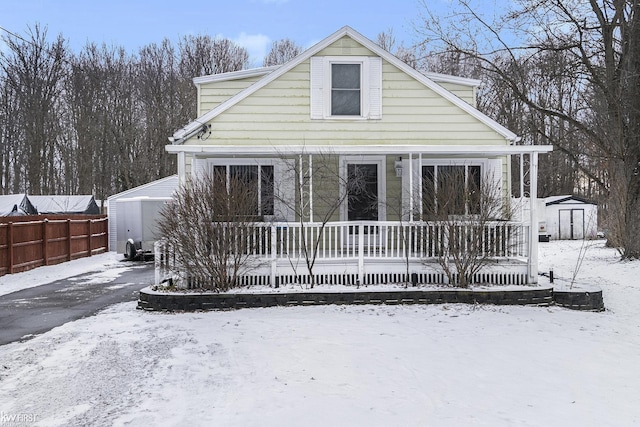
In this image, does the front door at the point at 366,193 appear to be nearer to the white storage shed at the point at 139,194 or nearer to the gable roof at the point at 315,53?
the gable roof at the point at 315,53

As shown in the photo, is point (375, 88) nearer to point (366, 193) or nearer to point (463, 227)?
point (366, 193)

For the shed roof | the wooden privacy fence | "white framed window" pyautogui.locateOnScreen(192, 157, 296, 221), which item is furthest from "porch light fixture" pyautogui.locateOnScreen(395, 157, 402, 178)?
the shed roof

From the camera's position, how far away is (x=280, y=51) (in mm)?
34781

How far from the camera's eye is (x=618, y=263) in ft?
41.9

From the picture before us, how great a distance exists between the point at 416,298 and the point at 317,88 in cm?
508

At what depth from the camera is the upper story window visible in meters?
11.0

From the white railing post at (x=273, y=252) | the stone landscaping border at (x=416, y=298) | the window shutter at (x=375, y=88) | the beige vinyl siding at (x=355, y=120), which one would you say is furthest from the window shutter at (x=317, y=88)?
the stone landscaping border at (x=416, y=298)

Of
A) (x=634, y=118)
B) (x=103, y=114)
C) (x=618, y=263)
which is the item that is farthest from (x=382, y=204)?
(x=103, y=114)

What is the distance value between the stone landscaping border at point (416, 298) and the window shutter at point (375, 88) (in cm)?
425

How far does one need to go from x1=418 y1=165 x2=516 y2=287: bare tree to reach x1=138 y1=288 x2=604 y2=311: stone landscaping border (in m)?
0.44

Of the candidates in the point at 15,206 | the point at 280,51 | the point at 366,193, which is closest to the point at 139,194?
the point at 15,206

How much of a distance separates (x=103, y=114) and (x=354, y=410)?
1265 inches

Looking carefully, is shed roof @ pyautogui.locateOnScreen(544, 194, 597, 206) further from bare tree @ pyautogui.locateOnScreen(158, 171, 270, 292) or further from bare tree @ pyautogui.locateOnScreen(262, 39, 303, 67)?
bare tree @ pyautogui.locateOnScreen(158, 171, 270, 292)

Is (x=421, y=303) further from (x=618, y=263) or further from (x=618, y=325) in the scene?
(x=618, y=263)
